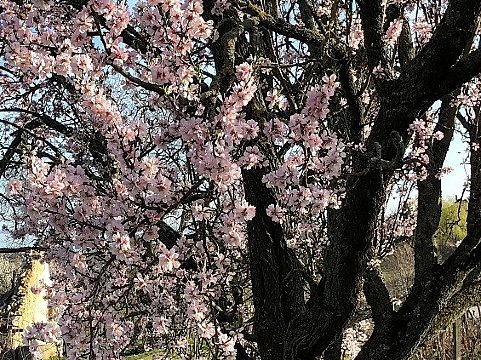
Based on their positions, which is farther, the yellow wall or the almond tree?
the yellow wall

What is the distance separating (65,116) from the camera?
4484 mm

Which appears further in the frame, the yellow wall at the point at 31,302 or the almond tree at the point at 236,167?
the yellow wall at the point at 31,302

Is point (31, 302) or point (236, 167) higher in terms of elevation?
point (31, 302)

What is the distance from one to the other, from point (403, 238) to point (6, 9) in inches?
149

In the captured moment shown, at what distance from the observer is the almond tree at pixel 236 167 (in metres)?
2.27

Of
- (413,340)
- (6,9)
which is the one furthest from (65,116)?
(413,340)

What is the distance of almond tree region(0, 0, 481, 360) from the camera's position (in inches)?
89.5

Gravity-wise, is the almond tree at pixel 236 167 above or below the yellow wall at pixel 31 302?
below

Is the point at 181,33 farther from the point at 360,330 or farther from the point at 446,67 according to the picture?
the point at 360,330

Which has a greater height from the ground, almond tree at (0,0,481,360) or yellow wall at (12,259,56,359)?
yellow wall at (12,259,56,359)

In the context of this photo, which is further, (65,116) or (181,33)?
(65,116)

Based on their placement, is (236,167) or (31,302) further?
(31,302)

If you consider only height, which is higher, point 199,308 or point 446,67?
point 446,67

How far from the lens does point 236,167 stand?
7.07ft
